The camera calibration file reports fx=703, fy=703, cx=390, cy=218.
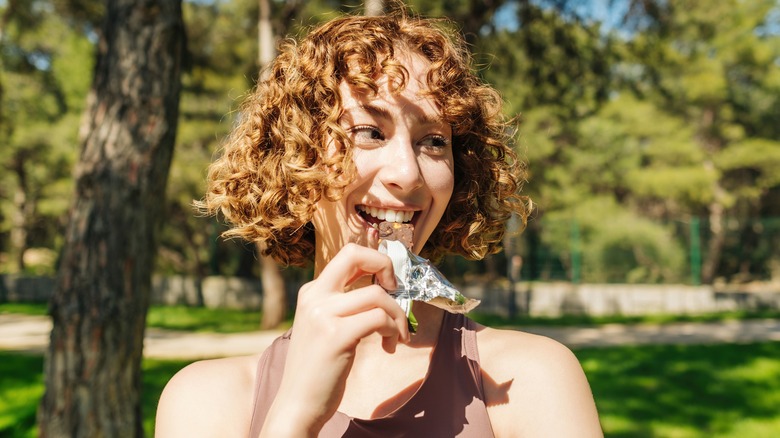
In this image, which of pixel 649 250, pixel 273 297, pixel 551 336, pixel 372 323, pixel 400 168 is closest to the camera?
pixel 372 323

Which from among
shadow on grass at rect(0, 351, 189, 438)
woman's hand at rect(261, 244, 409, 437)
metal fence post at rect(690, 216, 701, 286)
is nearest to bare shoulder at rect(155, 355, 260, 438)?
woman's hand at rect(261, 244, 409, 437)

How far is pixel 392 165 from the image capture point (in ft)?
4.46

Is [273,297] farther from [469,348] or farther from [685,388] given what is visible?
[469,348]

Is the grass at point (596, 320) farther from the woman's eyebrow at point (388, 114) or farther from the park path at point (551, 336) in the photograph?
the woman's eyebrow at point (388, 114)

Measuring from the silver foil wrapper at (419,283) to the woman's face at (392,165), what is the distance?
0.13 meters

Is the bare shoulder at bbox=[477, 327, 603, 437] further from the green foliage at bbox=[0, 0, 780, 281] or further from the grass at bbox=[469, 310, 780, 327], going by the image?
the green foliage at bbox=[0, 0, 780, 281]

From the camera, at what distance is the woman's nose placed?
1336 mm

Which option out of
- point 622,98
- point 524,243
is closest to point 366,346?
point 524,243

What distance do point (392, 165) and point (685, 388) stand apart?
21.8ft

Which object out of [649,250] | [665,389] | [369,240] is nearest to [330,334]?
[369,240]

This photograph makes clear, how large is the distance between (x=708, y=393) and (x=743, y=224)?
11980mm

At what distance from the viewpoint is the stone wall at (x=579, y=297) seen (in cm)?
1606

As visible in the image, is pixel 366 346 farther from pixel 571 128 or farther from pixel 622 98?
pixel 622 98

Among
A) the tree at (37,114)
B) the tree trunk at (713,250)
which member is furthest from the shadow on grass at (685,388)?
the tree at (37,114)
